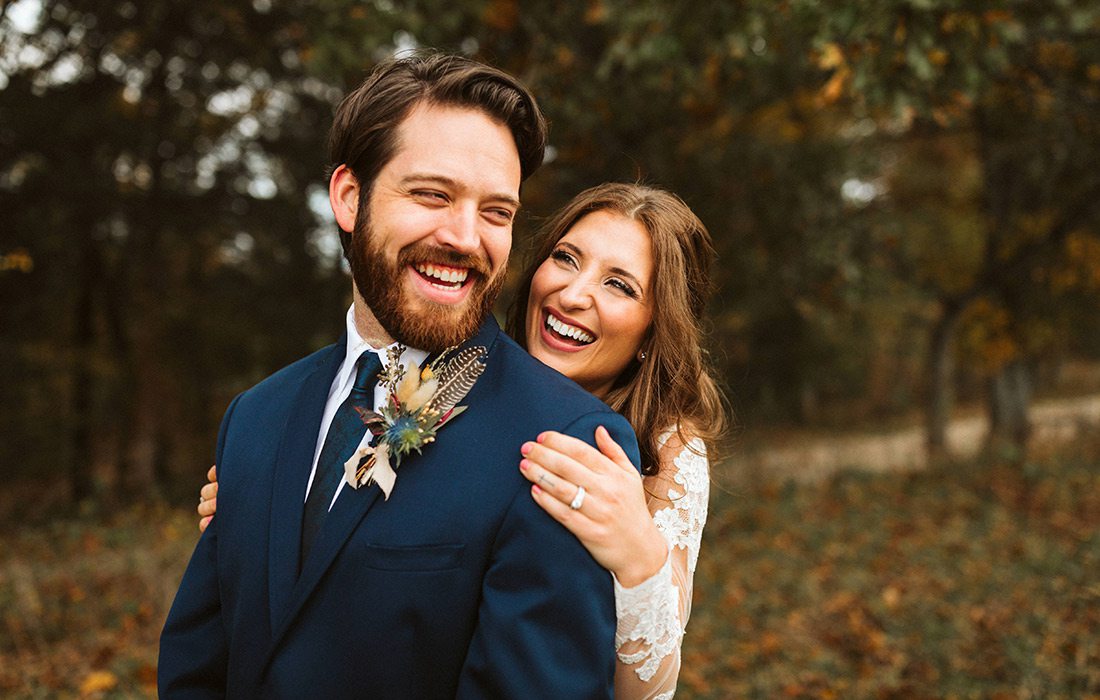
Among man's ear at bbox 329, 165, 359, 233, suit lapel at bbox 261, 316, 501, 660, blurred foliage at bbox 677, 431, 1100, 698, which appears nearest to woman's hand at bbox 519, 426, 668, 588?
suit lapel at bbox 261, 316, 501, 660

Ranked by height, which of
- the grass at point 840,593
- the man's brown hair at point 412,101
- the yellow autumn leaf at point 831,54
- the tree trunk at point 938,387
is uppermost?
the yellow autumn leaf at point 831,54

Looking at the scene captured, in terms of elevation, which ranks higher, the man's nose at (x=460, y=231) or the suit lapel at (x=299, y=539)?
the man's nose at (x=460, y=231)

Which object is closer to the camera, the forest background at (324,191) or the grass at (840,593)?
the grass at (840,593)

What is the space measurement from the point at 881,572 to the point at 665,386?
5739 mm

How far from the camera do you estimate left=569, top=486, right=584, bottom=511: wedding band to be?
5.29 ft

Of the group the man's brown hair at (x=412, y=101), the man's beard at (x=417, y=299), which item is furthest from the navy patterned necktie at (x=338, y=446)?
the man's brown hair at (x=412, y=101)

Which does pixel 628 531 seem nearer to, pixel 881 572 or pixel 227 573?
pixel 227 573

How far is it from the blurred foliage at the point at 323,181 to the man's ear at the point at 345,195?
12.5 feet

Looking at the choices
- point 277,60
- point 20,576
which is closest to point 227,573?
point 20,576

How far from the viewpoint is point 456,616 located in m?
1.61

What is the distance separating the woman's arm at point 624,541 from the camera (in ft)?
5.38

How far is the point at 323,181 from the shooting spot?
11312 mm

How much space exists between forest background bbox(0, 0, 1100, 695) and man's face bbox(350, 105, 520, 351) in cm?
398

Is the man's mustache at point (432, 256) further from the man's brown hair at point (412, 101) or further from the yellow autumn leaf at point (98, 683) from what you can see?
the yellow autumn leaf at point (98, 683)
